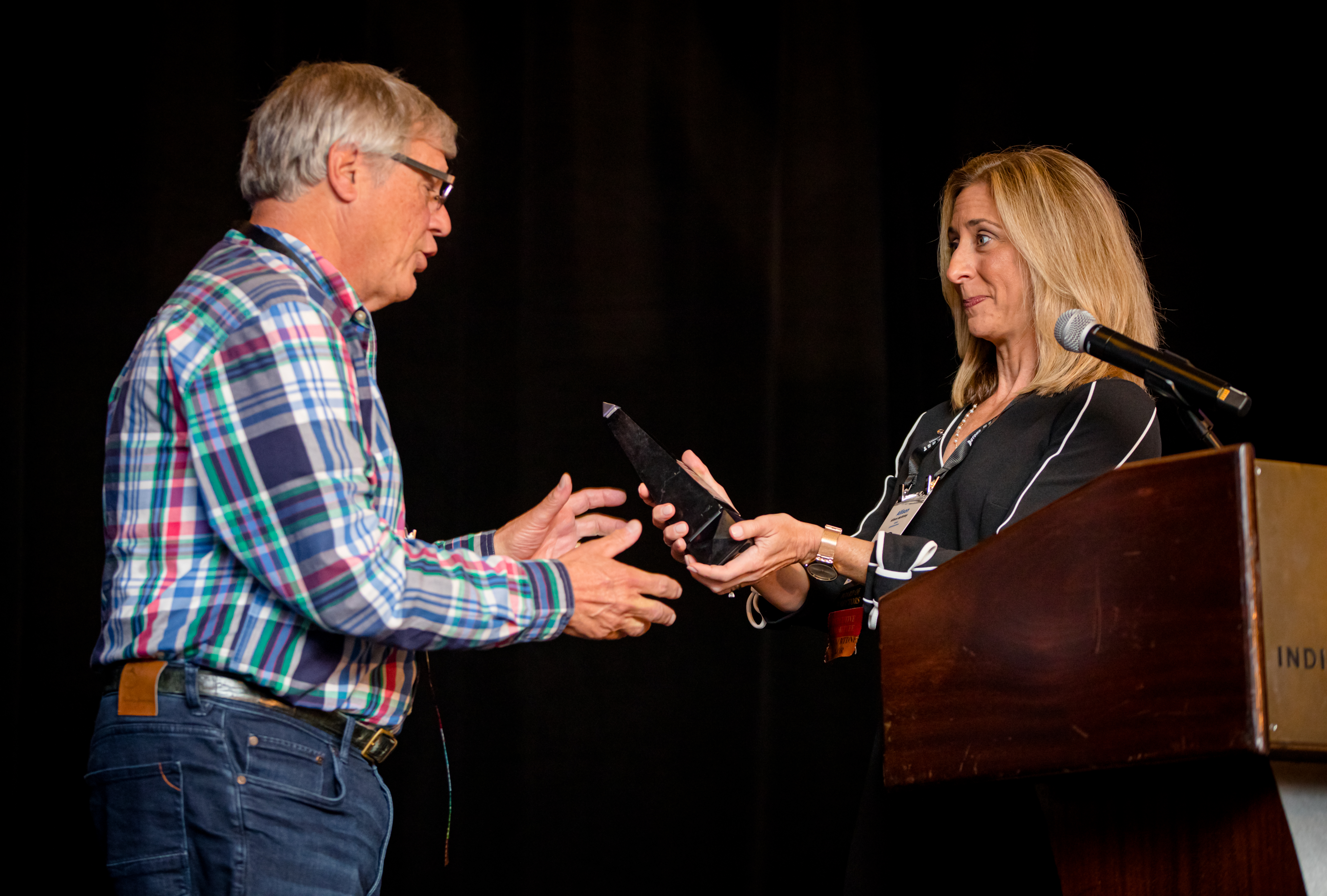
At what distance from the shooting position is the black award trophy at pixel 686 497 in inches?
73.5

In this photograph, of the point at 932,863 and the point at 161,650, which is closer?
the point at 161,650

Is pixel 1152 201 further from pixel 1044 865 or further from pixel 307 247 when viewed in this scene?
pixel 307 247

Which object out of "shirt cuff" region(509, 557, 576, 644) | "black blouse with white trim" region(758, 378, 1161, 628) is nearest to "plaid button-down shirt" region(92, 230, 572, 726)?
"shirt cuff" region(509, 557, 576, 644)

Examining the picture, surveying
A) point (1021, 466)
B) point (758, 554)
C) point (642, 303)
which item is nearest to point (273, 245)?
point (758, 554)

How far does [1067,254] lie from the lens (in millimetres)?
2098

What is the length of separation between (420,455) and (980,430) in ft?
4.99

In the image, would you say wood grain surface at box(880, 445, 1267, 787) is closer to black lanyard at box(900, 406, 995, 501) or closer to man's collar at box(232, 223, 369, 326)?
black lanyard at box(900, 406, 995, 501)

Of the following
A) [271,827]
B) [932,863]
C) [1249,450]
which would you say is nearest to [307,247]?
[271,827]

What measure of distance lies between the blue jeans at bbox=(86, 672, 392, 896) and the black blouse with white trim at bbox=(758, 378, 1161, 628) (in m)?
0.91

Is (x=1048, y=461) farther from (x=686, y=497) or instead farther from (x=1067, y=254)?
(x=686, y=497)

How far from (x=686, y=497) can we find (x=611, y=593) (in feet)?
1.32

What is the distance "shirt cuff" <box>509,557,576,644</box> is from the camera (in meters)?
1.44

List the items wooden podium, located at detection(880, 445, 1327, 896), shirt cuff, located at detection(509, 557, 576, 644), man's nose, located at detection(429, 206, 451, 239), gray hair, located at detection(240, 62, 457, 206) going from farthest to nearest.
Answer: man's nose, located at detection(429, 206, 451, 239) < gray hair, located at detection(240, 62, 457, 206) < shirt cuff, located at detection(509, 557, 576, 644) < wooden podium, located at detection(880, 445, 1327, 896)

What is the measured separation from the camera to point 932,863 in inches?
72.7
